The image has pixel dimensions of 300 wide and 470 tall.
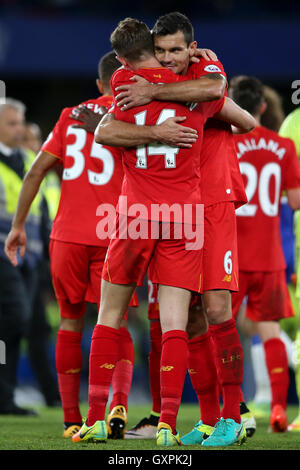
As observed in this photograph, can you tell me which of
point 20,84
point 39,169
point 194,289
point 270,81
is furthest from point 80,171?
point 20,84

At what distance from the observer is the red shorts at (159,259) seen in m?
3.52

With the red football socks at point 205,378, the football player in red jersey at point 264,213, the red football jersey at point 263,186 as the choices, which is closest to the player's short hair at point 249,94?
the football player in red jersey at point 264,213

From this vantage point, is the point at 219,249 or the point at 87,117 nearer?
the point at 219,249

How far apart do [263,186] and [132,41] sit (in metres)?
1.62

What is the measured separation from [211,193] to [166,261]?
424 millimetres

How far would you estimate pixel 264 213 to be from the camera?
492 centimetres

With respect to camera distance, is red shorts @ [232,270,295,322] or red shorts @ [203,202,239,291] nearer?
red shorts @ [203,202,239,291]

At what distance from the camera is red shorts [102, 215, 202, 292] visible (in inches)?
138

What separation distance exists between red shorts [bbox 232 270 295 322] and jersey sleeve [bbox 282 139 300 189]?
491 millimetres

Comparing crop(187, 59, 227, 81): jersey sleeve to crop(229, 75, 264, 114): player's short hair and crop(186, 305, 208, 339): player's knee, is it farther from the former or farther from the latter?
crop(229, 75, 264, 114): player's short hair

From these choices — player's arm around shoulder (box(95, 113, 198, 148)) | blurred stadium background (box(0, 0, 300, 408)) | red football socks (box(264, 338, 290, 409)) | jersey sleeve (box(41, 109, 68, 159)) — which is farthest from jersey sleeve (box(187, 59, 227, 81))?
blurred stadium background (box(0, 0, 300, 408))

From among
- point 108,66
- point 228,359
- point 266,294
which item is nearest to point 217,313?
point 228,359

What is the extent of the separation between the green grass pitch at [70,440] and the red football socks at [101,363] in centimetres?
18

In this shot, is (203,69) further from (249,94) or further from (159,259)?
(249,94)
